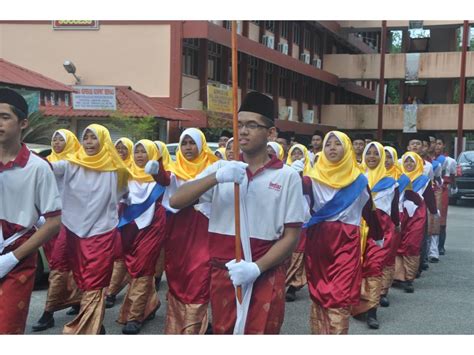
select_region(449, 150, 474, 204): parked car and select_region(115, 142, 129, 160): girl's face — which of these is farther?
select_region(449, 150, 474, 204): parked car

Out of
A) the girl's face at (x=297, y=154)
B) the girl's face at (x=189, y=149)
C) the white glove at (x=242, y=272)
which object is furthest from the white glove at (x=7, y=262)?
the girl's face at (x=297, y=154)

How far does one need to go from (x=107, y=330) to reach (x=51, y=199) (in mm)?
2626

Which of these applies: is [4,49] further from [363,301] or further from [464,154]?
[363,301]

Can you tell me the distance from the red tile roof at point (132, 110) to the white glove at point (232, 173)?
15.8 m

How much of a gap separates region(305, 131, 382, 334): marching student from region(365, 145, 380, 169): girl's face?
5.41ft

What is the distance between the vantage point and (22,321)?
149 inches

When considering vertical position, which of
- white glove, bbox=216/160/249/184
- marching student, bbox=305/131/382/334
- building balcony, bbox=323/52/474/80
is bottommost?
marching student, bbox=305/131/382/334

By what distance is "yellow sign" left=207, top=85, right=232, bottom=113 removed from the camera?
20766 millimetres

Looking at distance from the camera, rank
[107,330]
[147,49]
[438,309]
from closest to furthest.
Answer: [107,330], [438,309], [147,49]

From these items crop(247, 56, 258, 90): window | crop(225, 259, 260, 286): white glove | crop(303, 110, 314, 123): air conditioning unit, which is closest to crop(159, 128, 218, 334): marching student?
crop(225, 259, 260, 286): white glove

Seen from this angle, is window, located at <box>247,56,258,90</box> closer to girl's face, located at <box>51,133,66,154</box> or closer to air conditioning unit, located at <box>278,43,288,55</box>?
air conditioning unit, located at <box>278,43,288,55</box>

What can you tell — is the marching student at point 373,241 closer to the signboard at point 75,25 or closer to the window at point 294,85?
the signboard at point 75,25

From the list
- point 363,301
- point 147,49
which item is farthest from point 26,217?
point 147,49

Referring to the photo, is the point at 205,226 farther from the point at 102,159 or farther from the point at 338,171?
the point at 338,171
